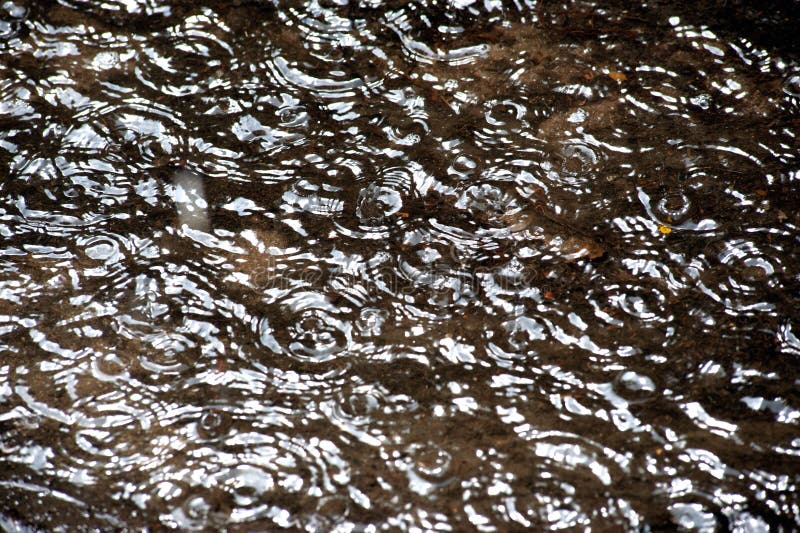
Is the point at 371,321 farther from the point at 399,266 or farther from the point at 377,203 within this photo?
the point at 377,203

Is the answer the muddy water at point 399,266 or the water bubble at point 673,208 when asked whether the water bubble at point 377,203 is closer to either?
the muddy water at point 399,266

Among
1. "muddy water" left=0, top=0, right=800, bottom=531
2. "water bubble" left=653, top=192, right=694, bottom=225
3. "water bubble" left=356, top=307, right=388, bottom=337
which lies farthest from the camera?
"water bubble" left=653, top=192, right=694, bottom=225

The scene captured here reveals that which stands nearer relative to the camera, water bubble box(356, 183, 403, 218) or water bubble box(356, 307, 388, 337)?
water bubble box(356, 307, 388, 337)

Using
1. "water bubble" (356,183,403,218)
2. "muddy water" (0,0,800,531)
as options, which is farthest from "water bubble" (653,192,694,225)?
"water bubble" (356,183,403,218)

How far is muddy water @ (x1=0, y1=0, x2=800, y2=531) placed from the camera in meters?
1.62

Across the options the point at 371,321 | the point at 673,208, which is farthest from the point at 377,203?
the point at 673,208

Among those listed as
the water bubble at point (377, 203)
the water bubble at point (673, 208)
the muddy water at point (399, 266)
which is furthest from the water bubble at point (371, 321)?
the water bubble at point (673, 208)

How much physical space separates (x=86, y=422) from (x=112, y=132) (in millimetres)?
1010

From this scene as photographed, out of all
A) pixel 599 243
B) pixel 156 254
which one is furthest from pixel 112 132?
pixel 599 243

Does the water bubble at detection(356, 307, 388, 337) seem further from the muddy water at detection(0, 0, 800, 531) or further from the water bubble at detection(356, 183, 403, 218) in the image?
the water bubble at detection(356, 183, 403, 218)

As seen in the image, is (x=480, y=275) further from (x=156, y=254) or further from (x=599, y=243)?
A: (x=156, y=254)

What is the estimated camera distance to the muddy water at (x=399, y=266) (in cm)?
162

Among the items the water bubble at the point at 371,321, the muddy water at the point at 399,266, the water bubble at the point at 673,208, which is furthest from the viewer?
the water bubble at the point at 673,208

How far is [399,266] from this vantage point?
79.2 inches
